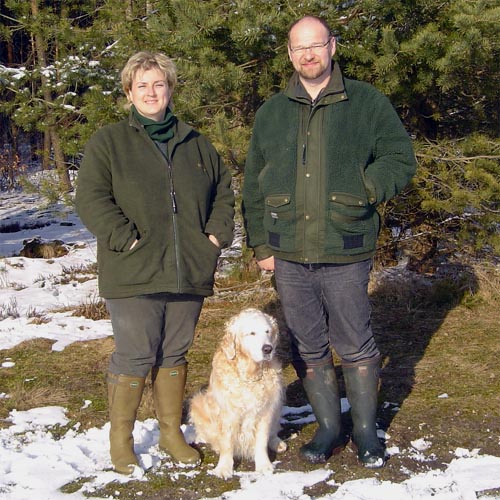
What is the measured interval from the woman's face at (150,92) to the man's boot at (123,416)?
1.31 m

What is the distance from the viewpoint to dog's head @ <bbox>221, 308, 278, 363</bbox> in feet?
11.1

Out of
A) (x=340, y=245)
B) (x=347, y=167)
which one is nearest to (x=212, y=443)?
(x=340, y=245)

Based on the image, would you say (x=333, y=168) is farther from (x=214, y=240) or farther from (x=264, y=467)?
(x=264, y=467)

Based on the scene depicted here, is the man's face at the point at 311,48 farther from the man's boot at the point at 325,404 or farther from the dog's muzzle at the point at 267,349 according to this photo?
the man's boot at the point at 325,404

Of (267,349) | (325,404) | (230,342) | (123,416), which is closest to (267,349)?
(267,349)

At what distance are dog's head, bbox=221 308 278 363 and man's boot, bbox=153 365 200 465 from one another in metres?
0.29

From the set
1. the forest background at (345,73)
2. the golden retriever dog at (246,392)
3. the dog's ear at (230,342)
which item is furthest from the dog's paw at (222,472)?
the forest background at (345,73)

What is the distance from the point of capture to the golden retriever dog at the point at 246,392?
3420mm

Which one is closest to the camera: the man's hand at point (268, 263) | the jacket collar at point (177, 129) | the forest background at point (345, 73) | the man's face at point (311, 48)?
the man's face at point (311, 48)

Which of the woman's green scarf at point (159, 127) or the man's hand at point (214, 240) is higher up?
the woman's green scarf at point (159, 127)

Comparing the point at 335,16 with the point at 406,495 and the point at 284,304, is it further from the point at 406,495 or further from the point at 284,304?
the point at 406,495

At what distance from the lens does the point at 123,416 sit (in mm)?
3363

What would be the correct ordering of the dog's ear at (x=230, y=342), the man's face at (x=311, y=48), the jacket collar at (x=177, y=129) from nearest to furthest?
the man's face at (x=311, y=48) → the jacket collar at (x=177, y=129) → the dog's ear at (x=230, y=342)

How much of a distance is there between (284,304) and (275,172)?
2.30 ft
